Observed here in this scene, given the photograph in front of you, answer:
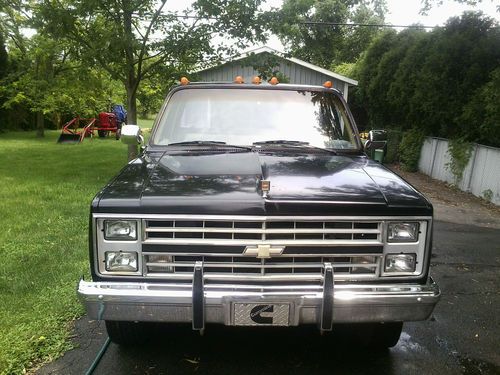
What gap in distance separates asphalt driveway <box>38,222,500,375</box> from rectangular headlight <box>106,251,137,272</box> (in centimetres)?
89

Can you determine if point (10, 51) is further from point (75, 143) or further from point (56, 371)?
point (56, 371)

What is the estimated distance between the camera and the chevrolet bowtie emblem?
2.61 m

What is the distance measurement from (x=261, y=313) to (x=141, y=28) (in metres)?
9.42

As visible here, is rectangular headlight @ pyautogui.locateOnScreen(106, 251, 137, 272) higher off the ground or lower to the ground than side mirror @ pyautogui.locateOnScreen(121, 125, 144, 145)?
lower

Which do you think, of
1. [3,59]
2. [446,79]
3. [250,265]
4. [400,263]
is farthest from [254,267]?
[3,59]

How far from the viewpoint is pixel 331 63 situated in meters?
37.4

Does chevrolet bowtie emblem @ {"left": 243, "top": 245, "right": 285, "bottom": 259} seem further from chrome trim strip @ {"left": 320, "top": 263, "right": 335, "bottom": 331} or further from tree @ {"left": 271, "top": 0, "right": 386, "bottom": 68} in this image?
tree @ {"left": 271, "top": 0, "right": 386, "bottom": 68}

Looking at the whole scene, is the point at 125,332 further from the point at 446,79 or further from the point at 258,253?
the point at 446,79

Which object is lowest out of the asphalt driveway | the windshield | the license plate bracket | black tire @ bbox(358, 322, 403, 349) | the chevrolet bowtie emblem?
the asphalt driveway

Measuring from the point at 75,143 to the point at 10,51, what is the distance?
8.65 meters

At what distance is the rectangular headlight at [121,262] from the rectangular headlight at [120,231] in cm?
10

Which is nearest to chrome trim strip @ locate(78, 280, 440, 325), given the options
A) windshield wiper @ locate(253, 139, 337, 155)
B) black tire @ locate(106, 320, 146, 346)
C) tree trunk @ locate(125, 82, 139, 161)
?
black tire @ locate(106, 320, 146, 346)

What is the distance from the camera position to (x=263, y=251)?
2611 millimetres

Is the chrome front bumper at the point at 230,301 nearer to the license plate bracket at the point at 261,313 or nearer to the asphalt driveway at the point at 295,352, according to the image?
the license plate bracket at the point at 261,313
